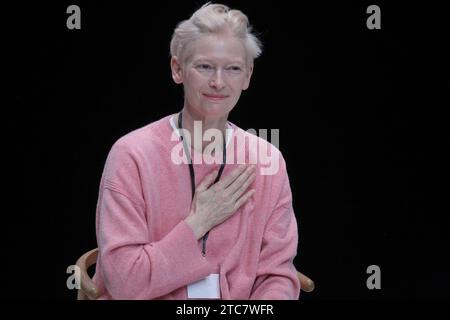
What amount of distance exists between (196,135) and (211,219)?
1.02ft

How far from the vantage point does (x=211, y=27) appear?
2275 mm

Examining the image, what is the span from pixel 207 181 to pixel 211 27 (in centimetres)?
54

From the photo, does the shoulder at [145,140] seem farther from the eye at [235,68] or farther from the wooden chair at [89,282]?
the wooden chair at [89,282]

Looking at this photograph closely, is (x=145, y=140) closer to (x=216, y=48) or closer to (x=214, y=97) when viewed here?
(x=214, y=97)

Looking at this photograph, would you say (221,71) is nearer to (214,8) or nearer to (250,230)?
(214,8)

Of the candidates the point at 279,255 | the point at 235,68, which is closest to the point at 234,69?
the point at 235,68

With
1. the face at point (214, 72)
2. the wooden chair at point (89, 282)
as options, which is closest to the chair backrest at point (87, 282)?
the wooden chair at point (89, 282)

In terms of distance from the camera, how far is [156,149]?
2387mm

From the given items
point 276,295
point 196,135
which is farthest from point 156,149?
point 276,295

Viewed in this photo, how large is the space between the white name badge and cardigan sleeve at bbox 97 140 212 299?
0.19 ft

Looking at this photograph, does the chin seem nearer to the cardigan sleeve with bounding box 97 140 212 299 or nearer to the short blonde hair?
the short blonde hair

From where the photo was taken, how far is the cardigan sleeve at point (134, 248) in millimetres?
2248

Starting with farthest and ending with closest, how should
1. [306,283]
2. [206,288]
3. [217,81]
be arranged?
[306,283], [206,288], [217,81]

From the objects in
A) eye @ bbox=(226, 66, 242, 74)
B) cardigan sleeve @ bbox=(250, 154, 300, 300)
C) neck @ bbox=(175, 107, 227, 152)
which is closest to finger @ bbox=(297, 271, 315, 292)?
cardigan sleeve @ bbox=(250, 154, 300, 300)
